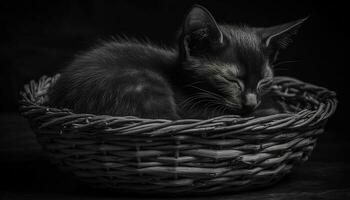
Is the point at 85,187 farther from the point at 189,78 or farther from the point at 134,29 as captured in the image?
the point at 134,29

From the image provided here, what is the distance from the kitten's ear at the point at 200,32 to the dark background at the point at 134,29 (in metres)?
1.07

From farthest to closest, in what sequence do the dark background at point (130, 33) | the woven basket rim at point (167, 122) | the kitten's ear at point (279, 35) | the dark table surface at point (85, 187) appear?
the dark background at point (130, 33), the kitten's ear at point (279, 35), the dark table surface at point (85, 187), the woven basket rim at point (167, 122)

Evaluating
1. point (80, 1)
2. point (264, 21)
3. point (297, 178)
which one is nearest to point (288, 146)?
point (297, 178)

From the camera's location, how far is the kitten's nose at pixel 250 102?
195 centimetres

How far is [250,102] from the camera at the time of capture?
1953 millimetres

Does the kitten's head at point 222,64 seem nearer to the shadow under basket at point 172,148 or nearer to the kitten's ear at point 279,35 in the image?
the kitten's ear at point 279,35

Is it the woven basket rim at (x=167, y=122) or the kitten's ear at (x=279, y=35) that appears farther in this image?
the kitten's ear at (x=279, y=35)

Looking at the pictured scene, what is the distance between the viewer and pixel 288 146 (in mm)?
1817

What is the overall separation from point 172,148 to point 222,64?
16.9 inches

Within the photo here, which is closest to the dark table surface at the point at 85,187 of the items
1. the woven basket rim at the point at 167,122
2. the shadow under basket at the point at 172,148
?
the shadow under basket at the point at 172,148

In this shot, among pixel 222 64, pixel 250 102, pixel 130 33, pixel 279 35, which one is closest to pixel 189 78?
pixel 222 64

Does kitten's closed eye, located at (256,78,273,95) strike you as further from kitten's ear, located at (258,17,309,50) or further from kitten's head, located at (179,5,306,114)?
kitten's ear, located at (258,17,309,50)

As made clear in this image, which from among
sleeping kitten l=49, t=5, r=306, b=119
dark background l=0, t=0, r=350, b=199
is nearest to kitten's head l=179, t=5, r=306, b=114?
sleeping kitten l=49, t=5, r=306, b=119

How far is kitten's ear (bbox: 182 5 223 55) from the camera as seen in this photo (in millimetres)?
1898
